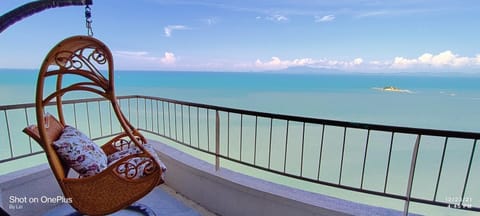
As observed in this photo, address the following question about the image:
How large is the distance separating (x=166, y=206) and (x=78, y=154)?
3.62 ft

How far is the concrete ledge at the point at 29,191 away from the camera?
6.32ft

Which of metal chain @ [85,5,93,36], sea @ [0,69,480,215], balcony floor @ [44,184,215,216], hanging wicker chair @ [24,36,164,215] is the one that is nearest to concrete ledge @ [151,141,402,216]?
balcony floor @ [44,184,215,216]

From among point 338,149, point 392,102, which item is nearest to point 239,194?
point 338,149

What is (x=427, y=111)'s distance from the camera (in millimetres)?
13289

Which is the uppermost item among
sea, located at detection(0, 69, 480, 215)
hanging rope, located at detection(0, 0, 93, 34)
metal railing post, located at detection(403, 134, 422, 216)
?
hanging rope, located at detection(0, 0, 93, 34)

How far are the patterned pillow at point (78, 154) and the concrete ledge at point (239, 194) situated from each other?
36.5 inches

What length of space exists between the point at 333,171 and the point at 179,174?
4134 mm

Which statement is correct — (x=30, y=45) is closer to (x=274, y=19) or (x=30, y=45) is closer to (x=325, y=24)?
(x=274, y=19)

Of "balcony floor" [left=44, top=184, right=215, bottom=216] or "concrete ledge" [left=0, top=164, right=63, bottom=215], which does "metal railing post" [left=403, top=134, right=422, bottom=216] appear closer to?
"balcony floor" [left=44, top=184, right=215, bottom=216]

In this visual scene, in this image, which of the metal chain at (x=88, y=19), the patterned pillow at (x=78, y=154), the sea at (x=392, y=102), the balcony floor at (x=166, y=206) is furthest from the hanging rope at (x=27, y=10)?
the sea at (x=392, y=102)

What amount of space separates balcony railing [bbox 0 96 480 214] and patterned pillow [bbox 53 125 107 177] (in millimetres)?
1028

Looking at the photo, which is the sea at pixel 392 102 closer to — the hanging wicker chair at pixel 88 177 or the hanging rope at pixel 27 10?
the hanging wicker chair at pixel 88 177

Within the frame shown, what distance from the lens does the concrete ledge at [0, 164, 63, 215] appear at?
75.8 inches

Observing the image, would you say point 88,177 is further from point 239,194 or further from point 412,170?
point 412,170
